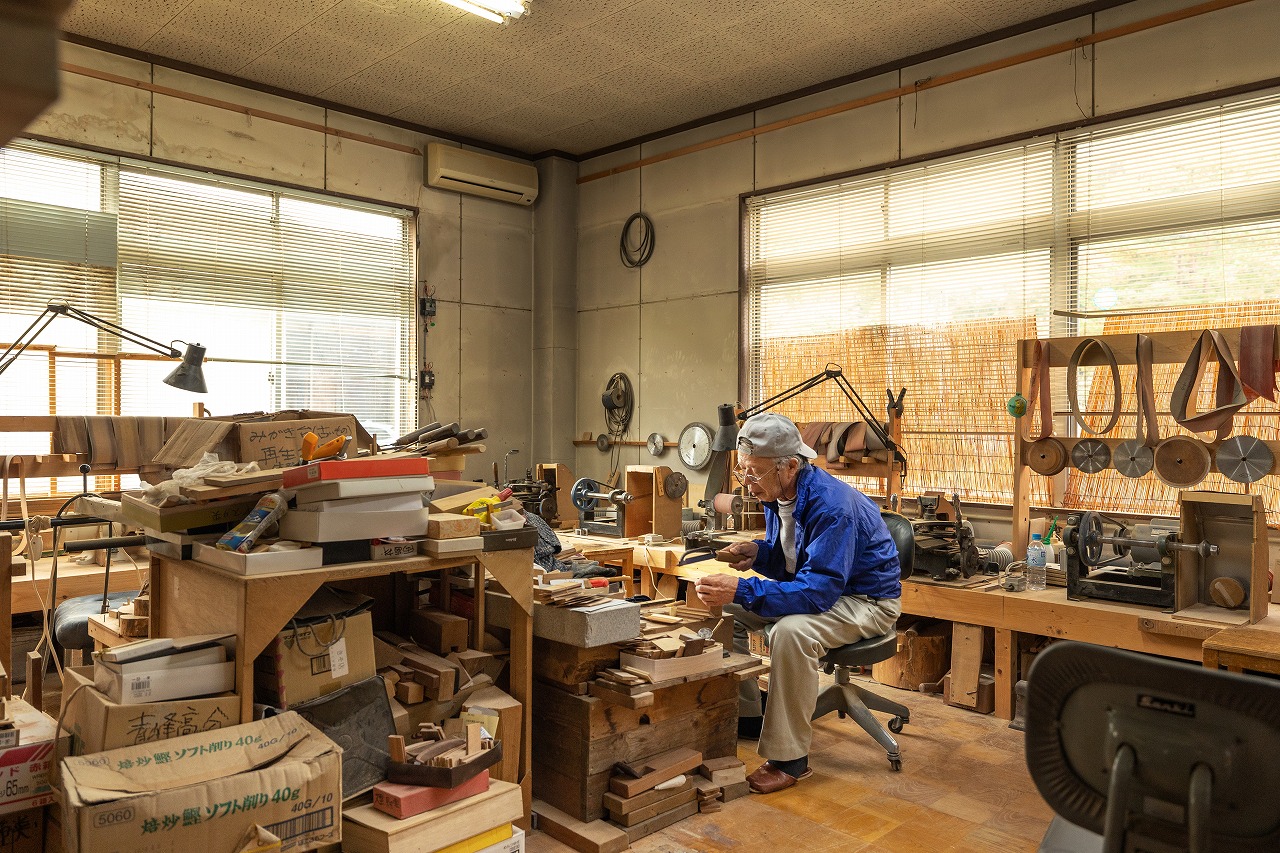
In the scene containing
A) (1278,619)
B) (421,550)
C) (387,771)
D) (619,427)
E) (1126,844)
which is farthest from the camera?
(619,427)

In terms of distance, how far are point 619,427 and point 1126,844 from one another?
19.3 feet

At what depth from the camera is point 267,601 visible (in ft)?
7.50

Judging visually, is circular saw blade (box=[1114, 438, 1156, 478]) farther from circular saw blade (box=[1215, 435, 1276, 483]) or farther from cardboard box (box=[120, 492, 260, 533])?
cardboard box (box=[120, 492, 260, 533])

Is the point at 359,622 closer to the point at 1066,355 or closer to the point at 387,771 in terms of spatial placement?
the point at 387,771

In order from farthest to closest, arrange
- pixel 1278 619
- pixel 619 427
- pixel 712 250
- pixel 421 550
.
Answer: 1. pixel 619 427
2. pixel 712 250
3. pixel 1278 619
4. pixel 421 550

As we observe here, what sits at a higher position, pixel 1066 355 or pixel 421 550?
pixel 1066 355

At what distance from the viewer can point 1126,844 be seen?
4.31ft

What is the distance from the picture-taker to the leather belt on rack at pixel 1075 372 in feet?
13.4

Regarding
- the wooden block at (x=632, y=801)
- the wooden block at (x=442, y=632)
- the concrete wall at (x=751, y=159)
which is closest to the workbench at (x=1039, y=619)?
the wooden block at (x=632, y=801)

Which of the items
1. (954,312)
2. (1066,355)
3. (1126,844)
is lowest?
(1126,844)

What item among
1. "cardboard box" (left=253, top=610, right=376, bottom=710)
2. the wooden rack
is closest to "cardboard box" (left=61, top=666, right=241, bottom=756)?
"cardboard box" (left=253, top=610, right=376, bottom=710)

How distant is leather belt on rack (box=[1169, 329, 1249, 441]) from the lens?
3.75 metres

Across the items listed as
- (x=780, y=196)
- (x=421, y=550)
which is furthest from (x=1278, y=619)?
(x=780, y=196)

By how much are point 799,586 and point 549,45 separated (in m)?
3.60
